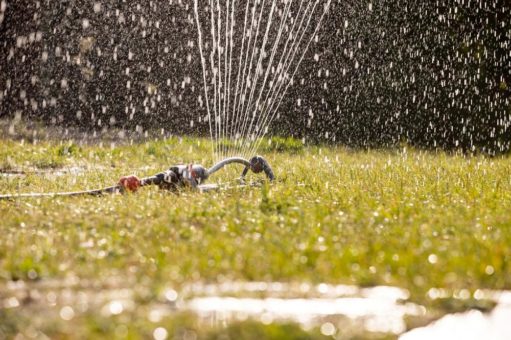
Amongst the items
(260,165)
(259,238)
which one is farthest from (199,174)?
(259,238)

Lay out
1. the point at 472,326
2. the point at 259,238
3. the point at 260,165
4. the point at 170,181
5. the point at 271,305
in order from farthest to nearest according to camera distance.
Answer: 1. the point at 260,165
2. the point at 170,181
3. the point at 259,238
4. the point at 271,305
5. the point at 472,326

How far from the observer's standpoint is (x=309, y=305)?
8.48ft

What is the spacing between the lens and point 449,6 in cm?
1474

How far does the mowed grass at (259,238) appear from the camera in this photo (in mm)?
2854

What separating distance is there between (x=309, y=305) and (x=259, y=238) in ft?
3.63

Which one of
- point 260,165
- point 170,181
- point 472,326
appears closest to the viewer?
point 472,326

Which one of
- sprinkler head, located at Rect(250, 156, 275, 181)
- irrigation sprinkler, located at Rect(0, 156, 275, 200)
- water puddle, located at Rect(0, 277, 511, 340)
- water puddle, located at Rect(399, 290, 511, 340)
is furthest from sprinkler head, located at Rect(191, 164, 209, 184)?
water puddle, located at Rect(399, 290, 511, 340)

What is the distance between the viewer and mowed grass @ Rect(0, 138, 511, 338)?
285 centimetres

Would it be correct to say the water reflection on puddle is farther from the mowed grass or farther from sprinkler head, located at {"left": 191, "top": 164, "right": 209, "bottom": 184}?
sprinkler head, located at {"left": 191, "top": 164, "right": 209, "bottom": 184}

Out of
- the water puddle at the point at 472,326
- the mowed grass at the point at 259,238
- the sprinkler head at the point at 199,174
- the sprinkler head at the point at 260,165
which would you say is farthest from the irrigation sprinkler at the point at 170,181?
the water puddle at the point at 472,326

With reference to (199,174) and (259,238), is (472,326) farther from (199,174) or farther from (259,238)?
(199,174)

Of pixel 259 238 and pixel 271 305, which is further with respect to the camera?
pixel 259 238

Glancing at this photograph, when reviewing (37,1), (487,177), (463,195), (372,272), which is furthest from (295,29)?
(372,272)

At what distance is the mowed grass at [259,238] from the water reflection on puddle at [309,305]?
3.4 inches
